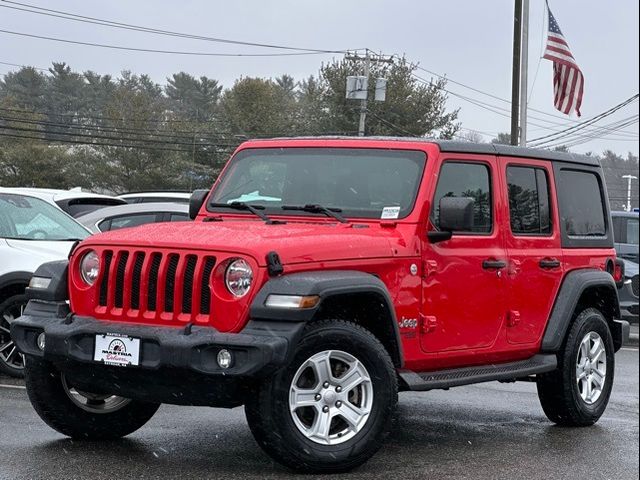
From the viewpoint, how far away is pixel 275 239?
21.0 feet

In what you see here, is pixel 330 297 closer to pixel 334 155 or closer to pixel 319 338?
pixel 319 338

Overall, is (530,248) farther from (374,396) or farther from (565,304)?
(374,396)

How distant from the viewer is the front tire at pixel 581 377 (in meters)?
8.34

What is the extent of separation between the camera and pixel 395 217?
7.24 meters

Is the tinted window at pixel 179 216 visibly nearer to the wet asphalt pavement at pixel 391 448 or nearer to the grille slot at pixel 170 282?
the wet asphalt pavement at pixel 391 448

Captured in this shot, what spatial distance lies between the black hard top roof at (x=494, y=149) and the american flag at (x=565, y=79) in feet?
45.4

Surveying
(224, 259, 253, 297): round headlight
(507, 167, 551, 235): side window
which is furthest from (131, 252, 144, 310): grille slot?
(507, 167, 551, 235): side window

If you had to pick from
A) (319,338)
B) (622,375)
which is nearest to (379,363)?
(319,338)

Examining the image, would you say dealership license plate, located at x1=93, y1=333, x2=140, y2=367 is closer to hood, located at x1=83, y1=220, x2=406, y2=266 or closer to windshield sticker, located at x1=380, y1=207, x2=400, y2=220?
hood, located at x1=83, y1=220, x2=406, y2=266

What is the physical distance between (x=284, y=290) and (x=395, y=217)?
136 cm

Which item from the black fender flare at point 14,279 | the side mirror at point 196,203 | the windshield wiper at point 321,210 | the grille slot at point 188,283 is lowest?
the black fender flare at point 14,279

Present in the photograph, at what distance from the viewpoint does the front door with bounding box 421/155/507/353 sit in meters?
7.19

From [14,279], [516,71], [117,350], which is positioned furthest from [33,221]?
[516,71]

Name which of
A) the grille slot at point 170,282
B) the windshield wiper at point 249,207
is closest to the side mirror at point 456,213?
the windshield wiper at point 249,207
